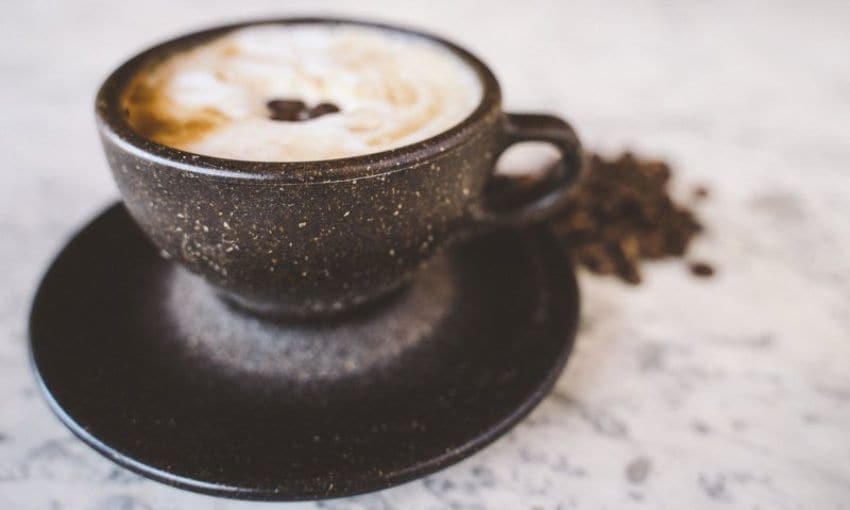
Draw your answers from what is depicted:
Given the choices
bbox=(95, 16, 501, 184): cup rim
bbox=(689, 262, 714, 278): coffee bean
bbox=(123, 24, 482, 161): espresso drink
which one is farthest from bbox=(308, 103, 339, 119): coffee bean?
bbox=(689, 262, 714, 278): coffee bean

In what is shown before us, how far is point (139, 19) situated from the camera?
5.23ft

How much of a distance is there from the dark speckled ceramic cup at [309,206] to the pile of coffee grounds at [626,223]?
0.25 m

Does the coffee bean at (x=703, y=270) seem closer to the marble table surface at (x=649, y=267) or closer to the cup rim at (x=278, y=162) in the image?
the marble table surface at (x=649, y=267)

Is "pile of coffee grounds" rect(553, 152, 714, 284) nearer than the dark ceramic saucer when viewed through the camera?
No

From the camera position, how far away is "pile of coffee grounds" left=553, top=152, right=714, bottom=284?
84 centimetres

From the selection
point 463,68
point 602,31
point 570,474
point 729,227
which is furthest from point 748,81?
point 570,474

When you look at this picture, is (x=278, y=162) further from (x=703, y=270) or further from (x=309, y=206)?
(x=703, y=270)

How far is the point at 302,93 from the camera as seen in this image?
2.15 ft

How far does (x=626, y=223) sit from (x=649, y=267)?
7cm

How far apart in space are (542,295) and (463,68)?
Result: 23 cm

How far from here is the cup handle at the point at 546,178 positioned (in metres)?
0.62

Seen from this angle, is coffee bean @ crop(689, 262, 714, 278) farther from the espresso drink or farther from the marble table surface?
the espresso drink

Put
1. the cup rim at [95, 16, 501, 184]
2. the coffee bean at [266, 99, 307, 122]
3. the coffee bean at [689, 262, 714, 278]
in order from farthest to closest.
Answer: the coffee bean at [689, 262, 714, 278], the coffee bean at [266, 99, 307, 122], the cup rim at [95, 16, 501, 184]

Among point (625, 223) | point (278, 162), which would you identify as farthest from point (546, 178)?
point (278, 162)
